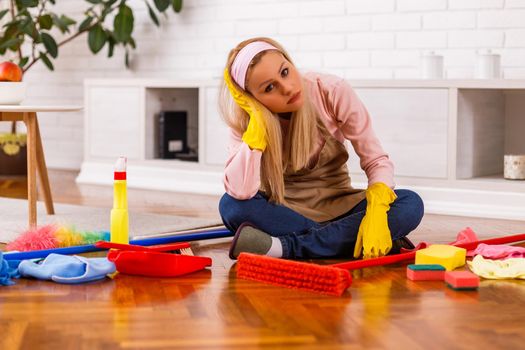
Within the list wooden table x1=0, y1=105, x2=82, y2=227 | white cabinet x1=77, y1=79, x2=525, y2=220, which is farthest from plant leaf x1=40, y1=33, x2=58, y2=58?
wooden table x1=0, y1=105, x2=82, y2=227

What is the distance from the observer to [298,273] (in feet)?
7.51

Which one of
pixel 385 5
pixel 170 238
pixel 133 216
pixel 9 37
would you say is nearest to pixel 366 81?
pixel 385 5

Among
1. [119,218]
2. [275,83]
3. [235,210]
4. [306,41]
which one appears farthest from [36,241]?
[306,41]

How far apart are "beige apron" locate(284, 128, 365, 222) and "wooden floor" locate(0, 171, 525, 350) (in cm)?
33

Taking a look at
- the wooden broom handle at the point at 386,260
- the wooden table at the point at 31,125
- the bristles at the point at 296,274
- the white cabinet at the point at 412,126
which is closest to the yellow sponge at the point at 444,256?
the wooden broom handle at the point at 386,260

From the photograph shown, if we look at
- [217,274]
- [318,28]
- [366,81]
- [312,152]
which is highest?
[318,28]

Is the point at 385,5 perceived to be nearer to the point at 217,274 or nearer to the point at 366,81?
the point at 366,81

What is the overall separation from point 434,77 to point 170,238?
189 centimetres

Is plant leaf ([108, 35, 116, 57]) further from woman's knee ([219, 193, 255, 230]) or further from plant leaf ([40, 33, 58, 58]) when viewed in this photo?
woman's knee ([219, 193, 255, 230])

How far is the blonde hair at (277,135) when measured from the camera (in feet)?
8.74

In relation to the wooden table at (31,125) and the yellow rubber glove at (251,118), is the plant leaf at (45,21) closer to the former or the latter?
the wooden table at (31,125)

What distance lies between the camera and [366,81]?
4.29m

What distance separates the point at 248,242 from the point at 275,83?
1.53ft

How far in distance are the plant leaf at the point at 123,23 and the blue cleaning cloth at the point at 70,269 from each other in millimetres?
3139
